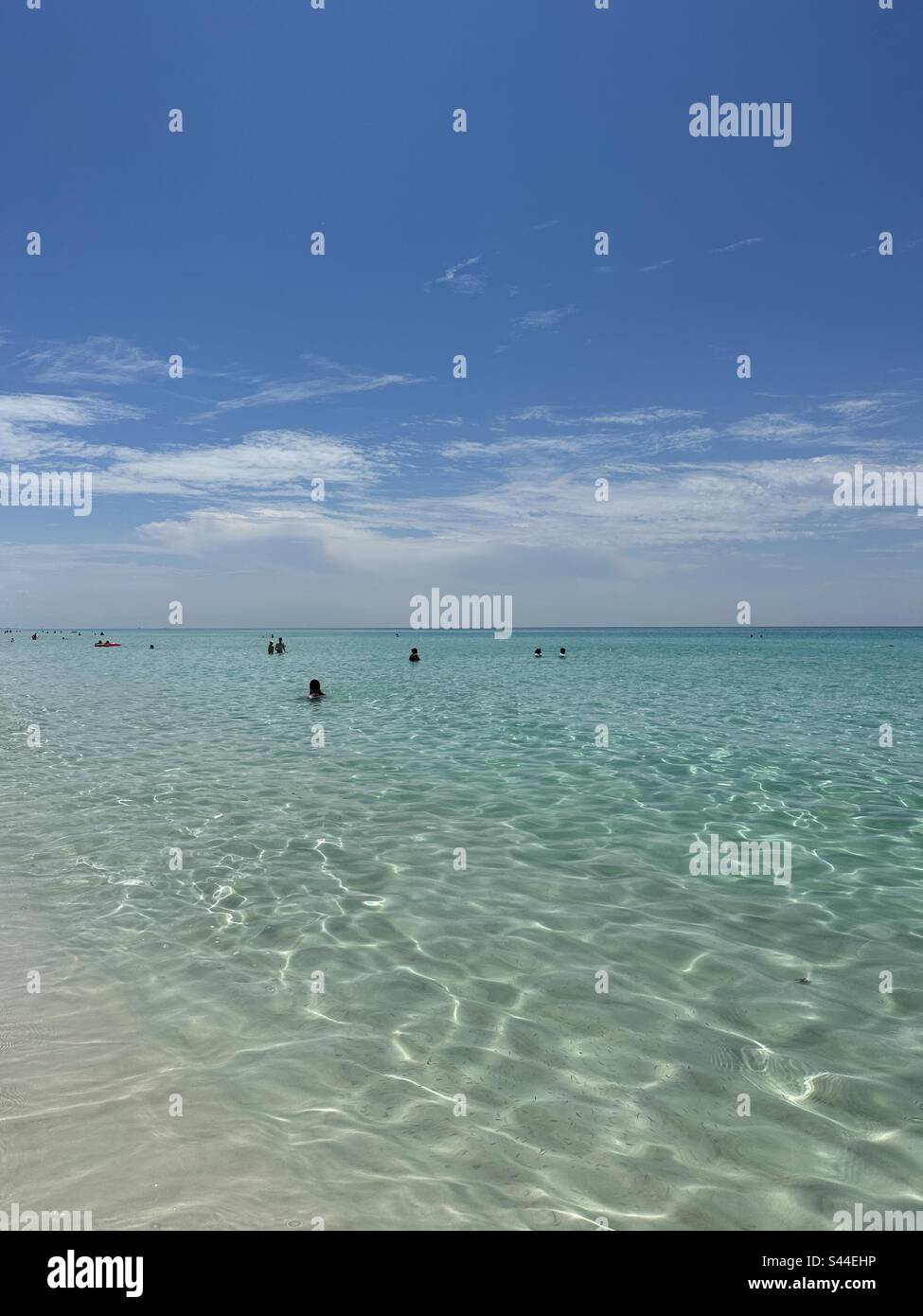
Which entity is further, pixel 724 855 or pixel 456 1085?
pixel 724 855

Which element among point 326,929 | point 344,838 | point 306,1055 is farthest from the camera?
point 344,838

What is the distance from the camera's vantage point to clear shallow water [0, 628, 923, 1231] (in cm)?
441

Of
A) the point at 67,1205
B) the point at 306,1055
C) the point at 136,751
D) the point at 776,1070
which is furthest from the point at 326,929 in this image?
the point at 136,751

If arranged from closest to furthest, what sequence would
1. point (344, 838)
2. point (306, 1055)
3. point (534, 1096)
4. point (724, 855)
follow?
point (534, 1096)
point (306, 1055)
point (724, 855)
point (344, 838)

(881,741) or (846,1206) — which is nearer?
(846,1206)

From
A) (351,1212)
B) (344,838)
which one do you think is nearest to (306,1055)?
(351,1212)

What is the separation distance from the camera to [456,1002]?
666 cm

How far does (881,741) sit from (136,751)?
20921 mm

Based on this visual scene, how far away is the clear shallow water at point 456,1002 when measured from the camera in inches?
174

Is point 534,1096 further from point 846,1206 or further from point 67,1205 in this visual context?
point 67,1205

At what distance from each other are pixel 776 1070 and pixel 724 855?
539 cm

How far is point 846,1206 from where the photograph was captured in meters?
4.29
